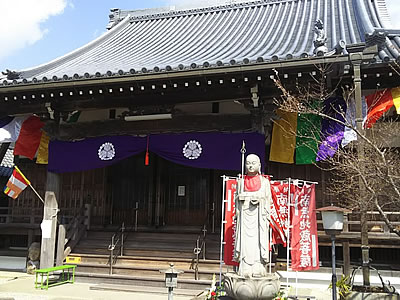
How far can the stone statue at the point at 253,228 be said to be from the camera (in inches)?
260

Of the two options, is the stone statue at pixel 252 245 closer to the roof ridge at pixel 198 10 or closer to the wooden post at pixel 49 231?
the wooden post at pixel 49 231

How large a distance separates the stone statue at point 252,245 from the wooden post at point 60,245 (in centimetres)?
561

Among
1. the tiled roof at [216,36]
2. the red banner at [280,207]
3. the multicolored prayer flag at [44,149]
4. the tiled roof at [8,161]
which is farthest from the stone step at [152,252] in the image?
the tiled roof at [8,161]

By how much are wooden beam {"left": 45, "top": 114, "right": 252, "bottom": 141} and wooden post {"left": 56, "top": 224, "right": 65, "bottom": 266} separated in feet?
7.91

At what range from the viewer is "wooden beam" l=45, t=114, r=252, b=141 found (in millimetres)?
9617

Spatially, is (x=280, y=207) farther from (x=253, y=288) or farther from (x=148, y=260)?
(x=148, y=260)

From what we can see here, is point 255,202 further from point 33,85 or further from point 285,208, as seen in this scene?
point 33,85

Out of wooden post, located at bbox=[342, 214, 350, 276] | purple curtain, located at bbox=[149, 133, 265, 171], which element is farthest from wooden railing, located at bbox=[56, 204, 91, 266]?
wooden post, located at bbox=[342, 214, 350, 276]

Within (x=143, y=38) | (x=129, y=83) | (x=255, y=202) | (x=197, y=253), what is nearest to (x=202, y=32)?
(x=143, y=38)

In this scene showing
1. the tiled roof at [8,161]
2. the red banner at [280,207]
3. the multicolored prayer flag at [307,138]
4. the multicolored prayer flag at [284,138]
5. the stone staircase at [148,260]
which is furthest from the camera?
the tiled roof at [8,161]

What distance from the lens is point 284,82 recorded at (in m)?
8.81

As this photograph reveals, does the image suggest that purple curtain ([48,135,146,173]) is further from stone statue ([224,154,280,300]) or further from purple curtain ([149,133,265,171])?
stone statue ([224,154,280,300])

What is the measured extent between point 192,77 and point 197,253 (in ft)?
13.1

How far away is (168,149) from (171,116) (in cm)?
82
